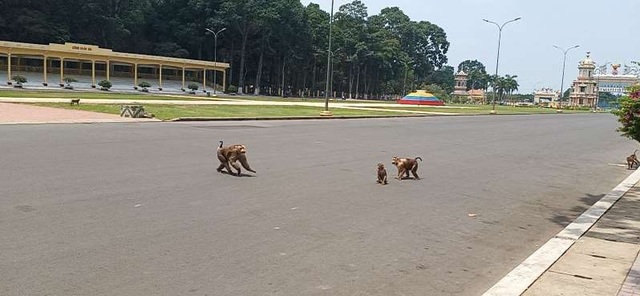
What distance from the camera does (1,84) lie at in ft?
185

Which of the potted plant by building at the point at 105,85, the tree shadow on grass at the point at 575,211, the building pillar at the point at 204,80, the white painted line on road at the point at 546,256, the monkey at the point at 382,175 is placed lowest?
the tree shadow on grass at the point at 575,211

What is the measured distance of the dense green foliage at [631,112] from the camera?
11.2 meters

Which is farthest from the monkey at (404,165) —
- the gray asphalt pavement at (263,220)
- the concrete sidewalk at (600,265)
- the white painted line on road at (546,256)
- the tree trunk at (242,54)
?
the tree trunk at (242,54)

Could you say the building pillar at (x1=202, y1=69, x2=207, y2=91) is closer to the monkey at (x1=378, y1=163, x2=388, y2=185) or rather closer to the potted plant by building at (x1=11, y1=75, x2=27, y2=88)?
the potted plant by building at (x1=11, y1=75, x2=27, y2=88)

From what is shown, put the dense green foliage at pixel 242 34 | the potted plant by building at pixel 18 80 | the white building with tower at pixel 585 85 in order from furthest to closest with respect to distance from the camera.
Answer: the white building with tower at pixel 585 85, the dense green foliage at pixel 242 34, the potted plant by building at pixel 18 80

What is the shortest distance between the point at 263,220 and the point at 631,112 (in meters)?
8.29

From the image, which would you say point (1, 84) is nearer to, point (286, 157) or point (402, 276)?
point (286, 157)

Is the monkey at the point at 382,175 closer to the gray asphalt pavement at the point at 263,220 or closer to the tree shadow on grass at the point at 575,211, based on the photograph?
the gray asphalt pavement at the point at 263,220

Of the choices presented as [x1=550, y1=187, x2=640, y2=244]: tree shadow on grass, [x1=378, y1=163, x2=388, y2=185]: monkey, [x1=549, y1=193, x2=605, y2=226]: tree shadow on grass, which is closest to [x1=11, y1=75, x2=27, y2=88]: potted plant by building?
[x1=378, y1=163, x2=388, y2=185]: monkey

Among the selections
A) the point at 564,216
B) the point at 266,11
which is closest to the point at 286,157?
the point at 564,216

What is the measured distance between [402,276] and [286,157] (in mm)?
8393

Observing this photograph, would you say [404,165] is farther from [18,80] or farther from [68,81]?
[68,81]

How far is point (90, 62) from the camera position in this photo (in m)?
69.6

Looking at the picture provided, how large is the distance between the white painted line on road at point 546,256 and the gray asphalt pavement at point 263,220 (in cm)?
17
